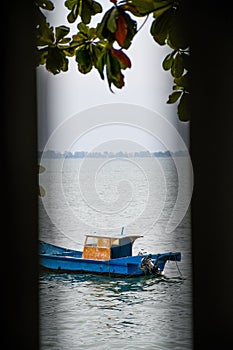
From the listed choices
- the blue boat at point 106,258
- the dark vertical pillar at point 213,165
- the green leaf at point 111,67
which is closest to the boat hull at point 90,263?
the blue boat at point 106,258

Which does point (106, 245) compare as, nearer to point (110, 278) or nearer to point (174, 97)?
point (110, 278)

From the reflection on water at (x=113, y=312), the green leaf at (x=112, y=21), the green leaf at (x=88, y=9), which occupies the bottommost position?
the reflection on water at (x=113, y=312)

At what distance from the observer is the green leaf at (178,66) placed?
3.86 feet

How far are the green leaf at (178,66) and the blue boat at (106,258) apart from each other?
36cm

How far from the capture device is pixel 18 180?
1156 mm

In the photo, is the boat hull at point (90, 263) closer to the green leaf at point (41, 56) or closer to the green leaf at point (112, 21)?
the green leaf at point (41, 56)

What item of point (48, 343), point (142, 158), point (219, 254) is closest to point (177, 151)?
point (142, 158)

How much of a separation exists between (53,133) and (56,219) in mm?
188

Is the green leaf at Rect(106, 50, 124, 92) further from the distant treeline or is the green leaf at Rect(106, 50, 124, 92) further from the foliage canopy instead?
the distant treeline

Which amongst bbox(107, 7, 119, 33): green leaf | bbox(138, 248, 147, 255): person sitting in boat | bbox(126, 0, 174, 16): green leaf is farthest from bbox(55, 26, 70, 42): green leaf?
bbox(138, 248, 147, 255): person sitting in boat

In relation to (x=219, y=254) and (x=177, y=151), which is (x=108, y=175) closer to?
(x=177, y=151)

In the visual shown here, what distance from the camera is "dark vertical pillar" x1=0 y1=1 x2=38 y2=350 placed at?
115 centimetres

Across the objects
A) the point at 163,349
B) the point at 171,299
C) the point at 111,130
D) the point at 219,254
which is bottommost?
the point at 163,349

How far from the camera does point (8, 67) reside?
1154 mm
